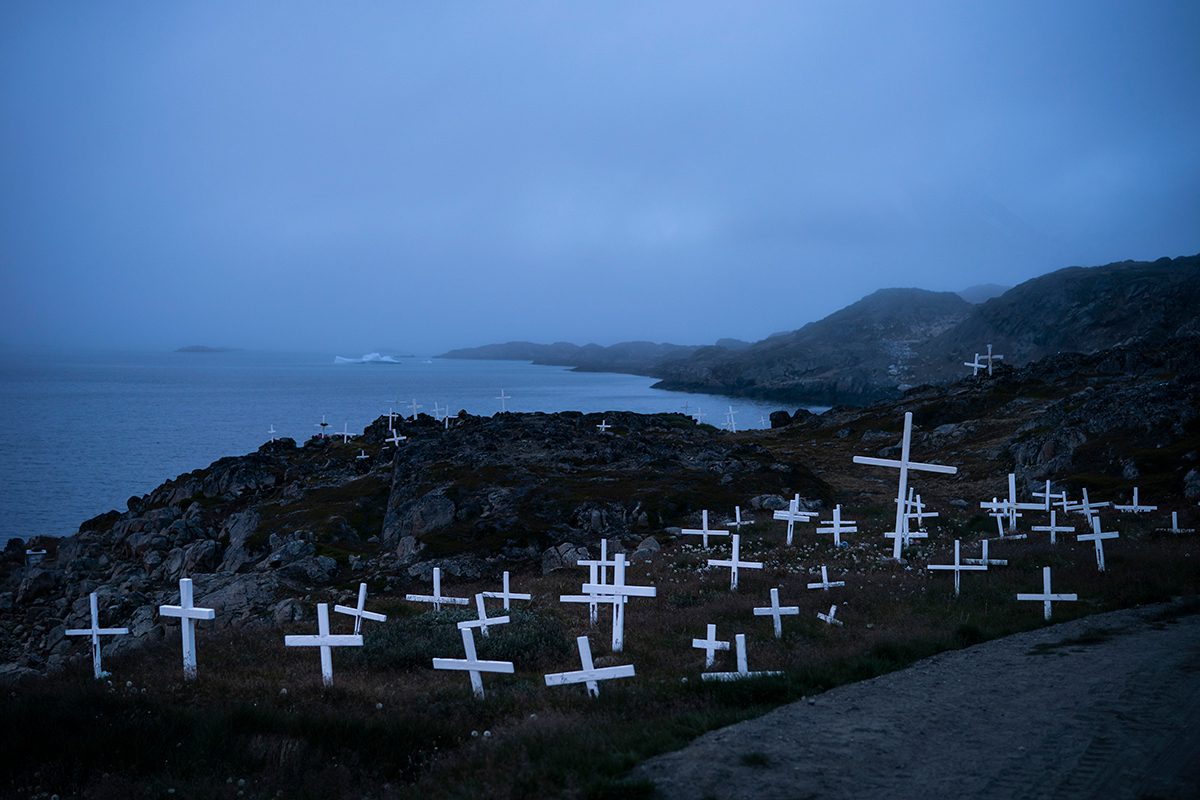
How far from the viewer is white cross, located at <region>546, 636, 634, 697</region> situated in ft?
35.7

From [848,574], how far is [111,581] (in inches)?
1319

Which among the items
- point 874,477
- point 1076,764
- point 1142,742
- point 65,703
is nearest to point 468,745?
point 65,703

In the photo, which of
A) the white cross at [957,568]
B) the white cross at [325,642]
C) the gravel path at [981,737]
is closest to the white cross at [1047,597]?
the white cross at [957,568]

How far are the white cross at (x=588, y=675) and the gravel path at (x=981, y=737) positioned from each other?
1.74 metres

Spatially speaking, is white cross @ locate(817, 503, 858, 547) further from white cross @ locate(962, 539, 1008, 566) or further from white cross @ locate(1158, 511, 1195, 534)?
white cross @ locate(1158, 511, 1195, 534)

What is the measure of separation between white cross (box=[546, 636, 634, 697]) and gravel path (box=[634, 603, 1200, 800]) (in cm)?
174

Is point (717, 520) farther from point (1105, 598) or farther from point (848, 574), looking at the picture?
point (1105, 598)

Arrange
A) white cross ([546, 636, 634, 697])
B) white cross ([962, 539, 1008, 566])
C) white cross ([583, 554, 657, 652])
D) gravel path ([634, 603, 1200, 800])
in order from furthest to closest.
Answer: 1. white cross ([962, 539, 1008, 566])
2. white cross ([583, 554, 657, 652])
3. white cross ([546, 636, 634, 697])
4. gravel path ([634, 603, 1200, 800])

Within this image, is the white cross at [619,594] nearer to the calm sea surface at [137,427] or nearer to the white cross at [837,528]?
the white cross at [837,528]

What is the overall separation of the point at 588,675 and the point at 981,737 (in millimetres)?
4939

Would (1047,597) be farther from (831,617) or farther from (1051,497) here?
(1051,497)

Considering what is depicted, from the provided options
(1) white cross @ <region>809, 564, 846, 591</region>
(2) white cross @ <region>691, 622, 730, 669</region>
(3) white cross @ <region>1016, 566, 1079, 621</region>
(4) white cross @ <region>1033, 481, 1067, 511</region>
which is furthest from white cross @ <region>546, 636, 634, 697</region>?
(4) white cross @ <region>1033, 481, 1067, 511</region>

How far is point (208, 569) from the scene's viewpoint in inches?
1453

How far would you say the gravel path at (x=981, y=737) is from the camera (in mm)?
→ 8039
